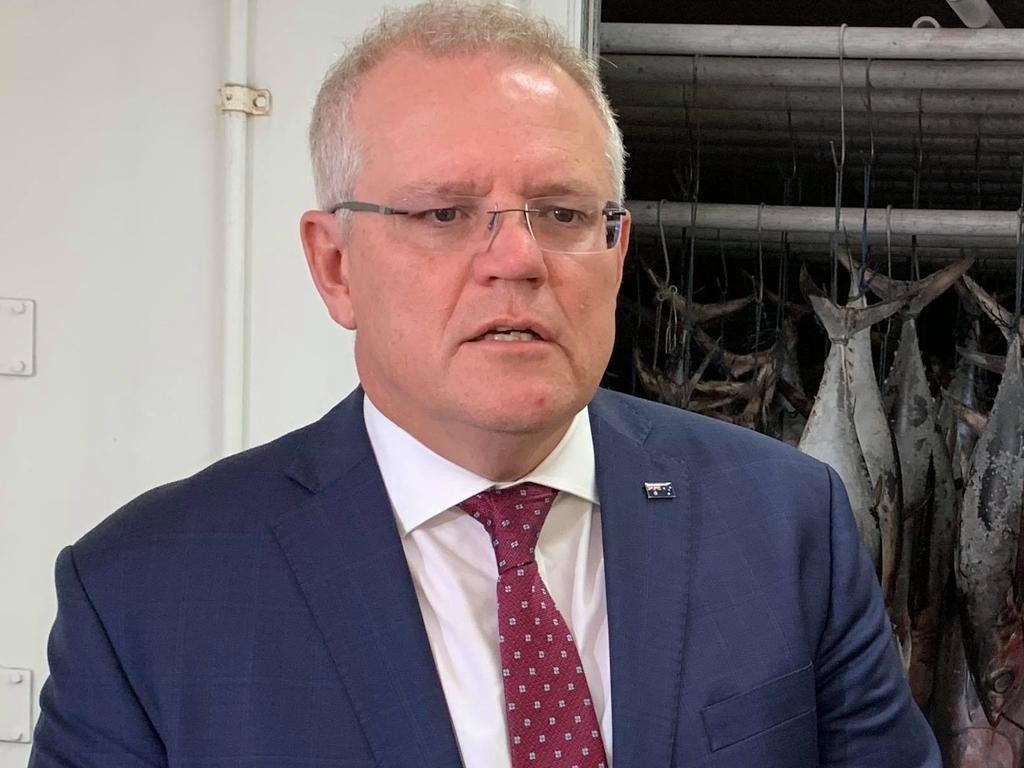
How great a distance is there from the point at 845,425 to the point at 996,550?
0.92ft

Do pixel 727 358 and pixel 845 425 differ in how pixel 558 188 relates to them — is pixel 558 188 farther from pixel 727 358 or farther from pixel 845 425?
pixel 727 358

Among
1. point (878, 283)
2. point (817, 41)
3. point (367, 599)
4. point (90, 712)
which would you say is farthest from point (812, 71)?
point (90, 712)

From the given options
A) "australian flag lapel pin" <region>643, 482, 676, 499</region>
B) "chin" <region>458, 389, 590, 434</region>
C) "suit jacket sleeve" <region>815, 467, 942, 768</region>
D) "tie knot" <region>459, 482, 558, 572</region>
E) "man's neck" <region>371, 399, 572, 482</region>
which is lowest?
"suit jacket sleeve" <region>815, 467, 942, 768</region>

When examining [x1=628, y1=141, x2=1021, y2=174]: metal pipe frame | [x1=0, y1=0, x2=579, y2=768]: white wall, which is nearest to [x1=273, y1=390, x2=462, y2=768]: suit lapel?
[x1=0, y1=0, x2=579, y2=768]: white wall

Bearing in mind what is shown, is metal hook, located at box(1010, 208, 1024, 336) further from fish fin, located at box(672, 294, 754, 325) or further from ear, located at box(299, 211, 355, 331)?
ear, located at box(299, 211, 355, 331)

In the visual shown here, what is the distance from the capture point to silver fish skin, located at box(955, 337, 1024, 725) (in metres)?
1.69

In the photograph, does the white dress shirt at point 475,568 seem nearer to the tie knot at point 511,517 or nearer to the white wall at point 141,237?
the tie knot at point 511,517

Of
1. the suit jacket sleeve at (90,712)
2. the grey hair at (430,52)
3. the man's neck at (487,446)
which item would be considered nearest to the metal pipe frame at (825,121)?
the grey hair at (430,52)

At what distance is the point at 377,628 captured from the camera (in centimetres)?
98

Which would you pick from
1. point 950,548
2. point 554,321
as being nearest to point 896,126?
point 950,548

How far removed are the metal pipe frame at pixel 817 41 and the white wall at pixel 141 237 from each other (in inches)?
17.1

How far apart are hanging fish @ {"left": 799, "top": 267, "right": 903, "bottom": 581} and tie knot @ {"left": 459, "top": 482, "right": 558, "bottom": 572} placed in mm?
739

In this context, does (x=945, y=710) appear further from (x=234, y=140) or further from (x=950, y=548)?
(x=234, y=140)

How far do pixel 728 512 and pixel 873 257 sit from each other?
4.21ft
